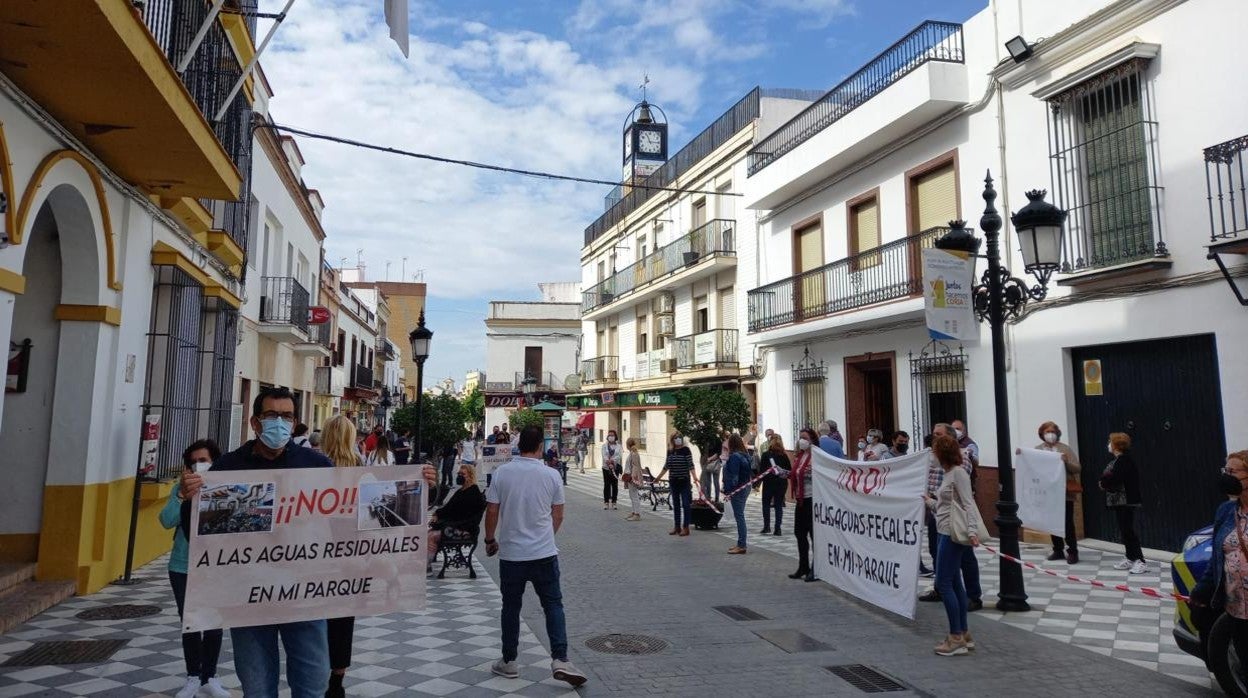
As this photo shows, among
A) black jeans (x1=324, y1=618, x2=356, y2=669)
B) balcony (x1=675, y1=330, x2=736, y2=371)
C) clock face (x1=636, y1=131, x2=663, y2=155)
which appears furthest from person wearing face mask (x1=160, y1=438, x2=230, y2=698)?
clock face (x1=636, y1=131, x2=663, y2=155)

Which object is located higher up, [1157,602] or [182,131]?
[182,131]

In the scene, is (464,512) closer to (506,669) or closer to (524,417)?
(506,669)

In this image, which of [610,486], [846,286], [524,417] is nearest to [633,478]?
[610,486]

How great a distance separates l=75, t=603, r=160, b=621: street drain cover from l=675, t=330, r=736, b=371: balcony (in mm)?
15573

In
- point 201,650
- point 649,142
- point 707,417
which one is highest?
point 649,142

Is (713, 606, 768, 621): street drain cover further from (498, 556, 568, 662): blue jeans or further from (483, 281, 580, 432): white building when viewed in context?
(483, 281, 580, 432): white building

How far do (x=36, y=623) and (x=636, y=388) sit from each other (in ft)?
74.4

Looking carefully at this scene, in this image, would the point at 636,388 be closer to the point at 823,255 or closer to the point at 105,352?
the point at 823,255

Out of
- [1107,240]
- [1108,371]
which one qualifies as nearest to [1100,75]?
[1107,240]

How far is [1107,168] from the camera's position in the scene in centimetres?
1057

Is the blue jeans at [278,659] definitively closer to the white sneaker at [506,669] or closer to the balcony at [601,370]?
the white sneaker at [506,669]

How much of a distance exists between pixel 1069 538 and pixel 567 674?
7.42 m

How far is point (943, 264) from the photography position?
315 inches

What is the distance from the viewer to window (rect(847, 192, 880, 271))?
50.6ft
